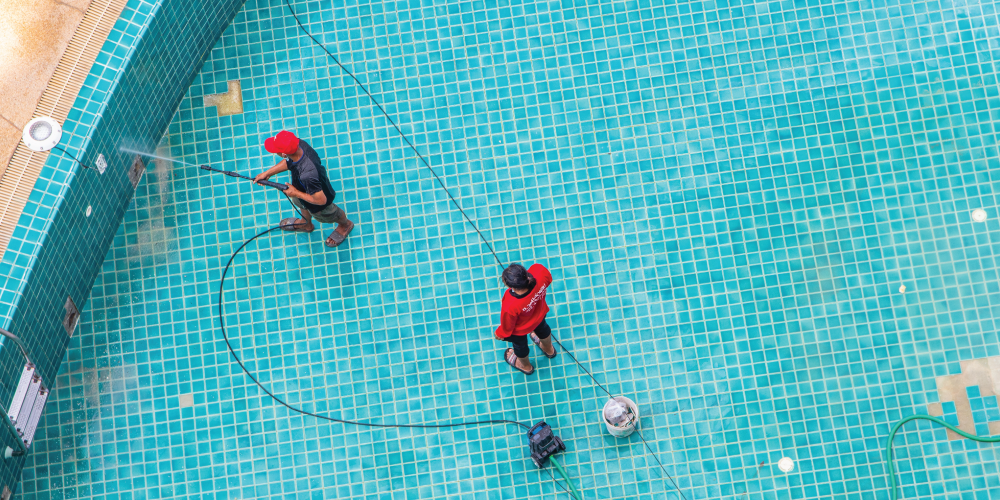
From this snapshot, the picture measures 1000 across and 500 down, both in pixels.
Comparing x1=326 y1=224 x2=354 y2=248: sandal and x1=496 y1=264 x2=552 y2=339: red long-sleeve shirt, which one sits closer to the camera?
x1=496 y1=264 x2=552 y2=339: red long-sleeve shirt

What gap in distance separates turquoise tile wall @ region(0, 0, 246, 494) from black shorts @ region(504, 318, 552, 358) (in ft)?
12.0

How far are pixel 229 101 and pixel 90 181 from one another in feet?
4.90

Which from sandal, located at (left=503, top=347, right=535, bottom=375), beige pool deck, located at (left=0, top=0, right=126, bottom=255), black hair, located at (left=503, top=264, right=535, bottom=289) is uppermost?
beige pool deck, located at (left=0, top=0, right=126, bottom=255)

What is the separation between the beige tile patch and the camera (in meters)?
8.12

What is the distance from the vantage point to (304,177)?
6.83 meters

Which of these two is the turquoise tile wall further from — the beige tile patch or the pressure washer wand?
the pressure washer wand

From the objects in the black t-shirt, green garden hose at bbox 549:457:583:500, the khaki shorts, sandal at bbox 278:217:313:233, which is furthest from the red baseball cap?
green garden hose at bbox 549:457:583:500

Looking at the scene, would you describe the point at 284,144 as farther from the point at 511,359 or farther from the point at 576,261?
the point at 576,261

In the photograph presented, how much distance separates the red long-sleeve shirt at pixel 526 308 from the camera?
20.8 feet

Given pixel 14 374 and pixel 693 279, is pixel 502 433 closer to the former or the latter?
pixel 693 279

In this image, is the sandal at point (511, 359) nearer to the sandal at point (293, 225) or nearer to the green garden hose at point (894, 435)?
the sandal at point (293, 225)

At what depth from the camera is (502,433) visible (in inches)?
292

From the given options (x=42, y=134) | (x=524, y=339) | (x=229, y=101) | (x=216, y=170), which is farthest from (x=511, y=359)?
(x=42, y=134)

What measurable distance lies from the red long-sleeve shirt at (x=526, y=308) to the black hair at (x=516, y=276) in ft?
0.63
